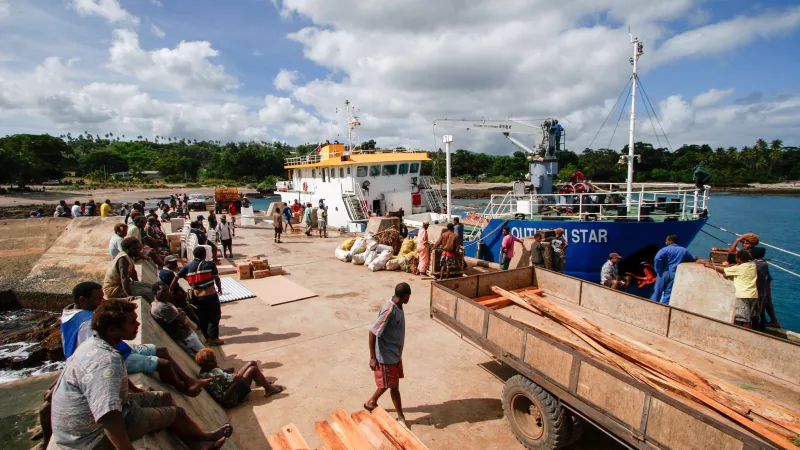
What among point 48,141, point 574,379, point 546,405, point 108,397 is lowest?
point 546,405

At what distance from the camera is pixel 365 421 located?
3.71m

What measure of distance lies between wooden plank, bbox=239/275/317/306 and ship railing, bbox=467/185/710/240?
18.7 feet

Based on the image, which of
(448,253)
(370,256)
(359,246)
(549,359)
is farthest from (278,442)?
(359,246)

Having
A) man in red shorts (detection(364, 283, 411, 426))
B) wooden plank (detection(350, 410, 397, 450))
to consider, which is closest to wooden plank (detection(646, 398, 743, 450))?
wooden plank (detection(350, 410, 397, 450))

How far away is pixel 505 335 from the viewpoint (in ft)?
12.5

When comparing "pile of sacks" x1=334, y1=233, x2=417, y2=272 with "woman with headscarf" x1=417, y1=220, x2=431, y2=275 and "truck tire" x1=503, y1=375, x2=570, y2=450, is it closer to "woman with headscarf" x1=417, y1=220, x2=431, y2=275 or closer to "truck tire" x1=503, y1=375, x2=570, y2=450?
"woman with headscarf" x1=417, y1=220, x2=431, y2=275

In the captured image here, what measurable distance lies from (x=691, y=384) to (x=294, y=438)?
349 centimetres

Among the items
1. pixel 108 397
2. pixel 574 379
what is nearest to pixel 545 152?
pixel 574 379

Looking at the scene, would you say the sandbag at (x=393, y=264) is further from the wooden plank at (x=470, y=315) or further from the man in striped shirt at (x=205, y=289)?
the wooden plank at (x=470, y=315)

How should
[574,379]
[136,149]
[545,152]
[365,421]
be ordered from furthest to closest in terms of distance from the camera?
[136,149]
[545,152]
[365,421]
[574,379]

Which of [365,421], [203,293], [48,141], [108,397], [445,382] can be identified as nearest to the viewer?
[108,397]

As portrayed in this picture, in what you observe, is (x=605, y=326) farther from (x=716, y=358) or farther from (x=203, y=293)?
(x=203, y=293)

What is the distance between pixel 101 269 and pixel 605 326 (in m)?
10.4

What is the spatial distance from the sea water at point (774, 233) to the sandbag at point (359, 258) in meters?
6.03
